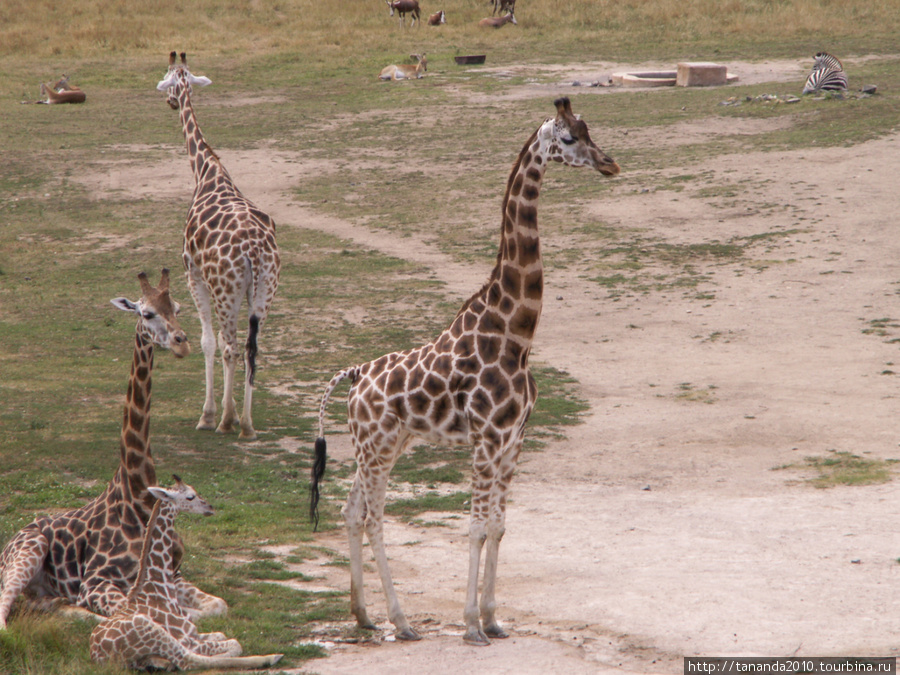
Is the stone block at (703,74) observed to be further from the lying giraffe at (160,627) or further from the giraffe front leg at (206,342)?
the lying giraffe at (160,627)

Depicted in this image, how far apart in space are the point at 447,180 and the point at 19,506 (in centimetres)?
1456

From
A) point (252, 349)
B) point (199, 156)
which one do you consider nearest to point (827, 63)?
point (199, 156)

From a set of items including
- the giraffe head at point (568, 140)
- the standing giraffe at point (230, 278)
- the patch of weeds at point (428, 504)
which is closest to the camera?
the giraffe head at point (568, 140)

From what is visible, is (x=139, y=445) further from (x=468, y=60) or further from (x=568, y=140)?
(x=468, y=60)

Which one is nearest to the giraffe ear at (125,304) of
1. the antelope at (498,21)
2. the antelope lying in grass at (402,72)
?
the antelope lying in grass at (402,72)

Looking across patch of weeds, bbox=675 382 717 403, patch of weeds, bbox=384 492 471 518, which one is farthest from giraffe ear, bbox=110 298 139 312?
patch of weeds, bbox=675 382 717 403

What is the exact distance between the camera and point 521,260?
7105 millimetres

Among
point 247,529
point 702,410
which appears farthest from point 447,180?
point 247,529

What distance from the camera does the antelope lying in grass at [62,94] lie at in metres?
31.0

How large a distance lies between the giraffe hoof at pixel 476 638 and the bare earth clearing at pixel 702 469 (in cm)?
9

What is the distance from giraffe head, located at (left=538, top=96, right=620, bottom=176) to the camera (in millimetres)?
6879

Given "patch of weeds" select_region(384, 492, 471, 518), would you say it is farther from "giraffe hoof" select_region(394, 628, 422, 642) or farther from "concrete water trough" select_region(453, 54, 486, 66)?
"concrete water trough" select_region(453, 54, 486, 66)

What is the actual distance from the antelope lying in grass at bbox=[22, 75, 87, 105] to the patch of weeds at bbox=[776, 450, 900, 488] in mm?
26307

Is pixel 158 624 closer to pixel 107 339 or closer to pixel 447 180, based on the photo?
pixel 107 339
